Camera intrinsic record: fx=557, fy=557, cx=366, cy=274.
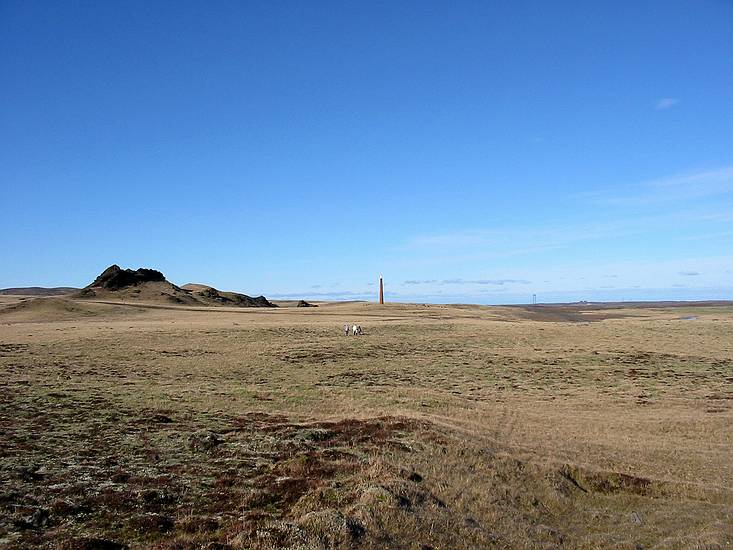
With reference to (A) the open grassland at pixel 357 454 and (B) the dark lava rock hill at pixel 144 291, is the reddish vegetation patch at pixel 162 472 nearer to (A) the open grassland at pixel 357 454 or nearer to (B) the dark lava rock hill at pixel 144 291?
(A) the open grassland at pixel 357 454

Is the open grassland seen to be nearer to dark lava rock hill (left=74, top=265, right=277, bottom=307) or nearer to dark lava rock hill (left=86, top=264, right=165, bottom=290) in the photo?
dark lava rock hill (left=74, top=265, right=277, bottom=307)

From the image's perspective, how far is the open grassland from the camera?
1100 cm

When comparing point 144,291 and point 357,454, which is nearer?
point 357,454

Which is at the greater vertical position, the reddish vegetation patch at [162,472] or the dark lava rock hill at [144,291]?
the dark lava rock hill at [144,291]

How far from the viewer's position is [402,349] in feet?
Answer: 160

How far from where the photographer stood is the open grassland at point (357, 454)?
36.1 feet

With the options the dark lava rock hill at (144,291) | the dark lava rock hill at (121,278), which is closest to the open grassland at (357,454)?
the dark lava rock hill at (144,291)

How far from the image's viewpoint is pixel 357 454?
627 inches

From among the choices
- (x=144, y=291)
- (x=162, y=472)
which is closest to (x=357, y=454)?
(x=162, y=472)

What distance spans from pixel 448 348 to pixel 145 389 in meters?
28.4

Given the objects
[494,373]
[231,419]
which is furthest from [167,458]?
[494,373]

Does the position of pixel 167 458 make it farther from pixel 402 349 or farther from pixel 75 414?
pixel 402 349

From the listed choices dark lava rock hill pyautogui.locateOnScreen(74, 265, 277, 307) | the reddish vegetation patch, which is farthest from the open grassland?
dark lava rock hill pyautogui.locateOnScreen(74, 265, 277, 307)

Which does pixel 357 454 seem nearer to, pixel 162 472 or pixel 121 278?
pixel 162 472
